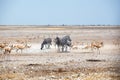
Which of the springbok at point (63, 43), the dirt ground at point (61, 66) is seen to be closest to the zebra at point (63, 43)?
the springbok at point (63, 43)

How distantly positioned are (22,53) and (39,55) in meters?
0.90

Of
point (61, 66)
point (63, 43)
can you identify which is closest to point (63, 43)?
point (63, 43)

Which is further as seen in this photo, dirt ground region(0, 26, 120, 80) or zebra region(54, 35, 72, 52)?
zebra region(54, 35, 72, 52)

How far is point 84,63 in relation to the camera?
12188mm

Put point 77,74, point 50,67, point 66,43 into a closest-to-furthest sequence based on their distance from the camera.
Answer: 1. point 77,74
2. point 50,67
3. point 66,43

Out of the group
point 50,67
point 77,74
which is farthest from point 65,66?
point 77,74

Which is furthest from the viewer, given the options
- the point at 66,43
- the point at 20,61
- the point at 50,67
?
the point at 66,43

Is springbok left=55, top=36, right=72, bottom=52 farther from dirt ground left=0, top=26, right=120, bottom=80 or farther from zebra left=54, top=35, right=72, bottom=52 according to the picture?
dirt ground left=0, top=26, right=120, bottom=80

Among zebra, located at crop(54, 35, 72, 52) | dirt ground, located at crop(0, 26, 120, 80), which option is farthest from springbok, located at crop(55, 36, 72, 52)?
dirt ground, located at crop(0, 26, 120, 80)

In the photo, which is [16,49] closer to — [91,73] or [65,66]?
[65,66]

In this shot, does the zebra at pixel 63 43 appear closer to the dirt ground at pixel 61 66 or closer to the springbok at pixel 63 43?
the springbok at pixel 63 43

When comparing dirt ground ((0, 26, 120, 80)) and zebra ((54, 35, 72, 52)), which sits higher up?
zebra ((54, 35, 72, 52))

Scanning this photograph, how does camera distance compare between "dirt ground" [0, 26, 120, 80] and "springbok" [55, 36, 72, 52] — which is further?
"springbok" [55, 36, 72, 52]

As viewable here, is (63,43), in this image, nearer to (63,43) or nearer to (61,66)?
(63,43)
